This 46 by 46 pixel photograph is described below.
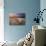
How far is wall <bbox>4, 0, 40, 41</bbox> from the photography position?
5.28 metres

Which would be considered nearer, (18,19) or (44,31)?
(44,31)

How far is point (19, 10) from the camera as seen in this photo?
5324mm

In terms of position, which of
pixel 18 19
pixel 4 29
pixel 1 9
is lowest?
pixel 4 29

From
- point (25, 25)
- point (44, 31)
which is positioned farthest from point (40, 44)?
point (25, 25)

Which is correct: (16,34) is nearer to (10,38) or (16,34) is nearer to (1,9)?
(10,38)

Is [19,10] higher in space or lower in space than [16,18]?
higher

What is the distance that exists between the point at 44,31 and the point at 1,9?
3.05 m

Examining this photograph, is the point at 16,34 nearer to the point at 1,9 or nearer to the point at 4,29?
the point at 4,29

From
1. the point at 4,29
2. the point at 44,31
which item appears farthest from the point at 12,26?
the point at 44,31

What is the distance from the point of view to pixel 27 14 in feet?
17.6

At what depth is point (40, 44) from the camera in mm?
2549

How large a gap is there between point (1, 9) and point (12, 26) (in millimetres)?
791

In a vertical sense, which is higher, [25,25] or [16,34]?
[25,25]

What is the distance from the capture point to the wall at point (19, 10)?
17.3 ft
